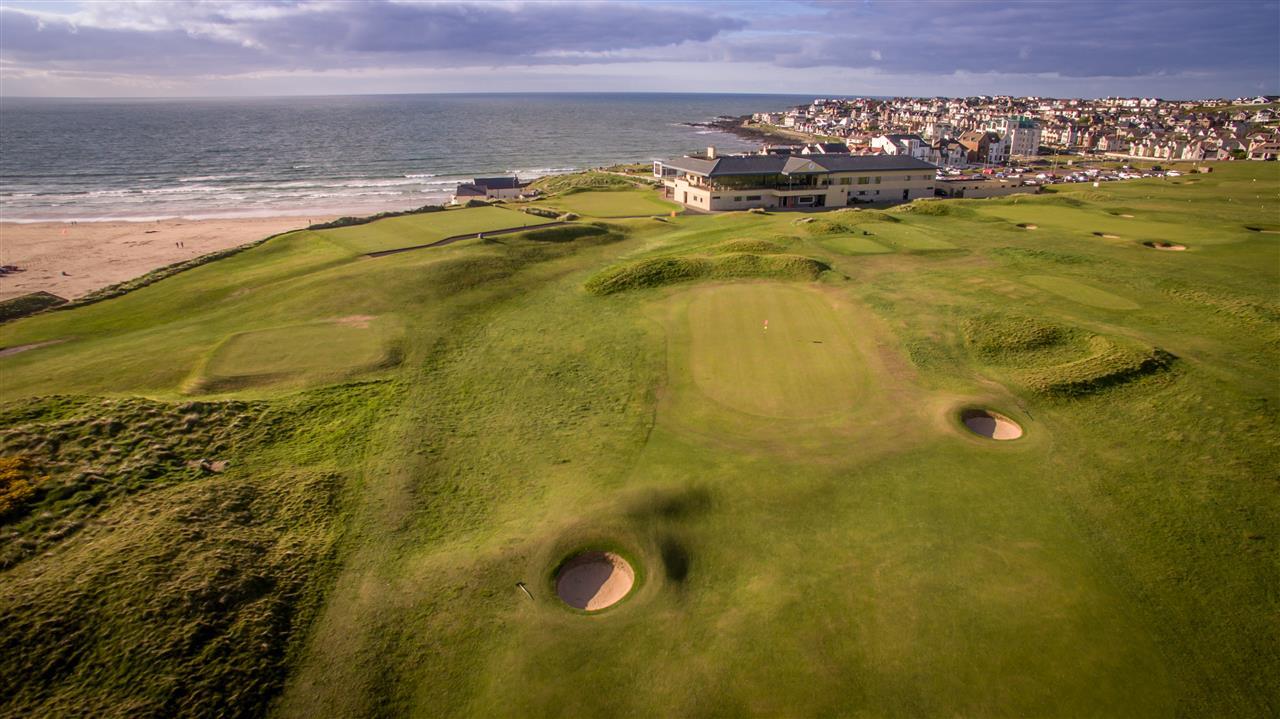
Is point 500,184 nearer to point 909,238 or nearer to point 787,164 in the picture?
point 787,164

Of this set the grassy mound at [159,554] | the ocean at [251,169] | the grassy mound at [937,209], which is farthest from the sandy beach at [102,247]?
the grassy mound at [937,209]

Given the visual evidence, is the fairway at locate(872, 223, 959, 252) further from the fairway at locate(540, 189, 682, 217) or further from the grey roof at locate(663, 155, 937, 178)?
the fairway at locate(540, 189, 682, 217)

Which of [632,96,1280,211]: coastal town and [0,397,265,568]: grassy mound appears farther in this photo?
[632,96,1280,211]: coastal town

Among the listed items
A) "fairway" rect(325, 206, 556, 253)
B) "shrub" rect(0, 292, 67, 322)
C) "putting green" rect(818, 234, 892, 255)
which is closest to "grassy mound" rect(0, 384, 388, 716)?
"shrub" rect(0, 292, 67, 322)

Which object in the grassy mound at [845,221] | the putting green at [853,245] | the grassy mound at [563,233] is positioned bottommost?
the putting green at [853,245]

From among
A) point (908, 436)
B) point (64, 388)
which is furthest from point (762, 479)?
point (64, 388)

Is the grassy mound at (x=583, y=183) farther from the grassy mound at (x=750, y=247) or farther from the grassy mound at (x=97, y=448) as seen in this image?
the grassy mound at (x=97, y=448)
